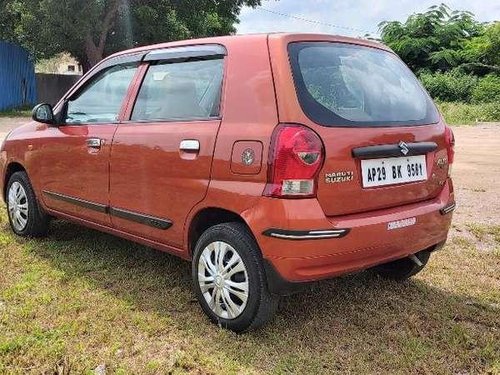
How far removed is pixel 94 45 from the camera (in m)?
22.4

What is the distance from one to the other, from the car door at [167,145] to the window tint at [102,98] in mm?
214

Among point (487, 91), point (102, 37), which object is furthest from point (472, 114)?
point (102, 37)

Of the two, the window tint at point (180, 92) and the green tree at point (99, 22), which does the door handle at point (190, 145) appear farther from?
the green tree at point (99, 22)

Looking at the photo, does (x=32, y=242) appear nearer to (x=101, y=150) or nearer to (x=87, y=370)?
(x=101, y=150)

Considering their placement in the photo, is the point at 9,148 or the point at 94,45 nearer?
the point at 9,148

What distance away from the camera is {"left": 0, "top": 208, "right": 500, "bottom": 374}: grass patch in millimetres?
2891

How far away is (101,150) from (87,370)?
1.68 meters

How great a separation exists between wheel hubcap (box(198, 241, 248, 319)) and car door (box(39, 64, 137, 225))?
1080 mm

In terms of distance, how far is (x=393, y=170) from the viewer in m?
3.17

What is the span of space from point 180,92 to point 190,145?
1.60 feet

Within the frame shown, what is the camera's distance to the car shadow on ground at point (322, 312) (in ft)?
9.99

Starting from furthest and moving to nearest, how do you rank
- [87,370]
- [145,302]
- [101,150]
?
[101,150], [145,302], [87,370]

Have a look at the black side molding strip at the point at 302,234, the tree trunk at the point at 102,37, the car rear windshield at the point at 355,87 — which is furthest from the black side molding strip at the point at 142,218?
the tree trunk at the point at 102,37

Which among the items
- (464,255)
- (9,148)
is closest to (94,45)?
(9,148)
